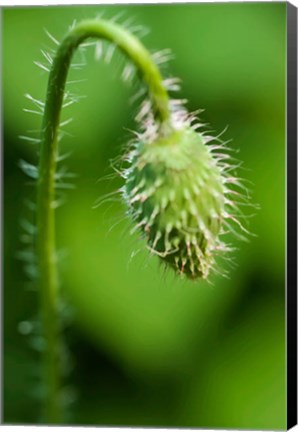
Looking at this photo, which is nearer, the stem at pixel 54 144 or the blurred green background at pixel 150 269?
the stem at pixel 54 144

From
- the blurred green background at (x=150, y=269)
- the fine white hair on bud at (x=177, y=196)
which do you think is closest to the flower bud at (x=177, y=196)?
the fine white hair on bud at (x=177, y=196)

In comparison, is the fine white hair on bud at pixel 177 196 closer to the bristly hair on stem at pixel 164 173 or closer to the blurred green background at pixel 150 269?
the bristly hair on stem at pixel 164 173

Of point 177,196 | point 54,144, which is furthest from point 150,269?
point 177,196

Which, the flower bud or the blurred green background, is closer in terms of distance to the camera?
the flower bud

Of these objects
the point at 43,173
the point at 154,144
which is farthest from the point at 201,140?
the point at 43,173

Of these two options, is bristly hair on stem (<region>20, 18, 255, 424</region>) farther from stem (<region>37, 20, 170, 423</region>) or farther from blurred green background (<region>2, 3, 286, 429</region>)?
blurred green background (<region>2, 3, 286, 429</region>)

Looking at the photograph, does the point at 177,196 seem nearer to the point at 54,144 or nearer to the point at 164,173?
the point at 164,173

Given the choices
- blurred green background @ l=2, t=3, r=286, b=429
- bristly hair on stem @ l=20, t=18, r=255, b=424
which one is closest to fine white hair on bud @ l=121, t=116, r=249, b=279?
bristly hair on stem @ l=20, t=18, r=255, b=424
